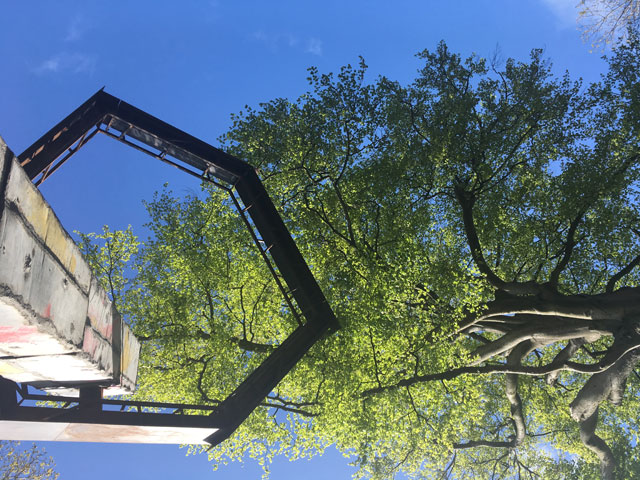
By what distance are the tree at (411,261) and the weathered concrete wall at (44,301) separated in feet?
41.7

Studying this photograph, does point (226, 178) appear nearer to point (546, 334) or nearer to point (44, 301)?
point (44, 301)

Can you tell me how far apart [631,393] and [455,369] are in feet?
55.9

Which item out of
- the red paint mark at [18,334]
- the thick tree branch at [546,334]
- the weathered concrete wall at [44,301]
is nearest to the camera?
the weathered concrete wall at [44,301]

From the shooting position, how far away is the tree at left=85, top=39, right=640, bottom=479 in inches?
696

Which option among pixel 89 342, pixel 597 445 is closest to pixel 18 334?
pixel 89 342

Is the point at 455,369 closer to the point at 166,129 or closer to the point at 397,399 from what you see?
the point at 397,399

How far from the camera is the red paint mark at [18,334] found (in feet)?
12.4

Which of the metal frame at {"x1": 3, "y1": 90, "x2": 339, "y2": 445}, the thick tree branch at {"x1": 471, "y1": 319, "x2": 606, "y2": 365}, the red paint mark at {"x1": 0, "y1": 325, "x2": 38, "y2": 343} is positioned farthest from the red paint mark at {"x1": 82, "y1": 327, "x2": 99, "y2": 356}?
the thick tree branch at {"x1": 471, "y1": 319, "x2": 606, "y2": 365}

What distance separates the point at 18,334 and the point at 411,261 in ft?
50.6

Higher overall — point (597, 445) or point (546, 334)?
point (546, 334)

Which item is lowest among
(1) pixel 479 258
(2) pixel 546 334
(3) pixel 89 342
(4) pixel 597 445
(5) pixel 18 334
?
(4) pixel 597 445

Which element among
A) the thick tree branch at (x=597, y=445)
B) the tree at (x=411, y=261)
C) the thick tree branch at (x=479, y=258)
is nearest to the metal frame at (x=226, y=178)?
the tree at (x=411, y=261)

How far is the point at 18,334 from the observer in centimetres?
390

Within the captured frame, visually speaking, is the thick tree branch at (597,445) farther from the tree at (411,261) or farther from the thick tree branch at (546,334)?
the thick tree branch at (546,334)
